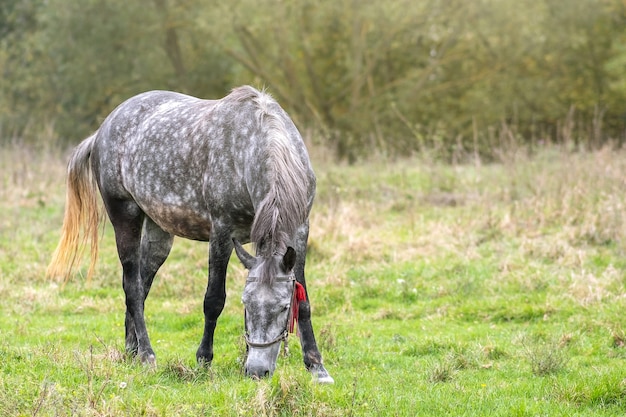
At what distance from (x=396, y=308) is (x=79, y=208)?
10.7 ft

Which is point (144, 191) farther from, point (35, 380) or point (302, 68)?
point (302, 68)

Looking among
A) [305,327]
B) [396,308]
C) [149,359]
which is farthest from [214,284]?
[396,308]

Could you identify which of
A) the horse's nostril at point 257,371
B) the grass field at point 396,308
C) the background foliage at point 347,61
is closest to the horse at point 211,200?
the horse's nostril at point 257,371

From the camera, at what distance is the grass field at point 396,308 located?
15.0 ft

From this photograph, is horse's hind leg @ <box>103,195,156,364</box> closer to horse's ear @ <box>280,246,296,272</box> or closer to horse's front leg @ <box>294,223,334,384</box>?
horse's front leg @ <box>294,223,334,384</box>

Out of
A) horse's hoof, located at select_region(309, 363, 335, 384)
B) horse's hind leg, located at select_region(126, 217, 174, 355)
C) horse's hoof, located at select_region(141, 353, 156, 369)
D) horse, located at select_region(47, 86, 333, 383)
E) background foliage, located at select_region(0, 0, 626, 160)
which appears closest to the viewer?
horse, located at select_region(47, 86, 333, 383)

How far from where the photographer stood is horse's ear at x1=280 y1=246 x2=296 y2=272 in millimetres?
4465

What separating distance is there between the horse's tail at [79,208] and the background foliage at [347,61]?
14.8 meters

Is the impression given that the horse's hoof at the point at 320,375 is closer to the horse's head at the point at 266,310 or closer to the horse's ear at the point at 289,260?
the horse's head at the point at 266,310

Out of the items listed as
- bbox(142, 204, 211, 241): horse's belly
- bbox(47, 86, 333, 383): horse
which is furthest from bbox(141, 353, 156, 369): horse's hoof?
bbox(142, 204, 211, 241): horse's belly

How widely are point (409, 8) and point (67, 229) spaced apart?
16.9 metres

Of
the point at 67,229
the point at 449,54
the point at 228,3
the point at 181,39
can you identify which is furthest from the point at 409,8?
the point at 67,229

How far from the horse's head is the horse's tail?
2.70m

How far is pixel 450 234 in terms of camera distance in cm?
1011
